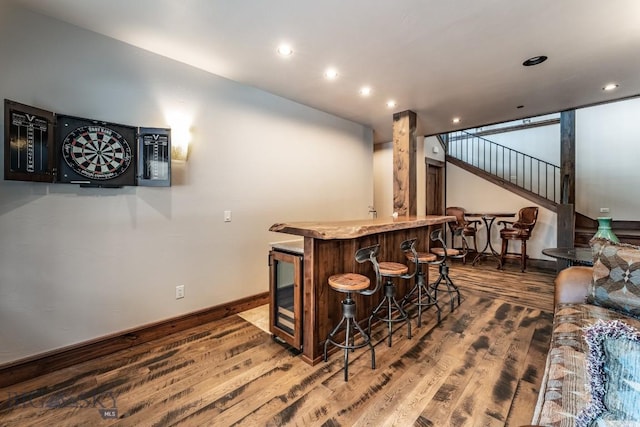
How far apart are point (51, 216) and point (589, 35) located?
4583 millimetres

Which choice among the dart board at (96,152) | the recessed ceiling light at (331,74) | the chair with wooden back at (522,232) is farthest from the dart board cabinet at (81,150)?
the chair with wooden back at (522,232)

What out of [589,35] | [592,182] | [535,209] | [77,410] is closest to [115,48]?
[77,410]

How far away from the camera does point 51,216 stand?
6.90 ft

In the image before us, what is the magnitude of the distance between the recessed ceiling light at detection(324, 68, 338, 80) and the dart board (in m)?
1.98

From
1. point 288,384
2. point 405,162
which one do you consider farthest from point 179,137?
point 405,162

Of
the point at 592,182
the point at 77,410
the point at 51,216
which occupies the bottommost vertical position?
the point at 77,410

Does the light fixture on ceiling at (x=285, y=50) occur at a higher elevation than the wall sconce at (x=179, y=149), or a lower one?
higher

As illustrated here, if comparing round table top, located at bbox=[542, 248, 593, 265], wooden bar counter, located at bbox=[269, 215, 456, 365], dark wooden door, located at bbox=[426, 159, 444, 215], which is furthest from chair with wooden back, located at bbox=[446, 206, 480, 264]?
wooden bar counter, located at bbox=[269, 215, 456, 365]

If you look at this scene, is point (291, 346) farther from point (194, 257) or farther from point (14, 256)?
point (14, 256)

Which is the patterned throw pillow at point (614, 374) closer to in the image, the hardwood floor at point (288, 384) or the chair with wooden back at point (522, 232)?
the hardwood floor at point (288, 384)

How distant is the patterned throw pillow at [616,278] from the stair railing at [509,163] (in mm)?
4864

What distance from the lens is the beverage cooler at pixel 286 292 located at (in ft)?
7.57

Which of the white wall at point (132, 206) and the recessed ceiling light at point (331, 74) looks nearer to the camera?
the white wall at point (132, 206)

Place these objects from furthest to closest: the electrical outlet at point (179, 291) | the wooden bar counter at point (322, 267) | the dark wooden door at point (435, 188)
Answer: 1. the dark wooden door at point (435, 188)
2. the electrical outlet at point (179, 291)
3. the wooden bar counter at point (322, 267)
